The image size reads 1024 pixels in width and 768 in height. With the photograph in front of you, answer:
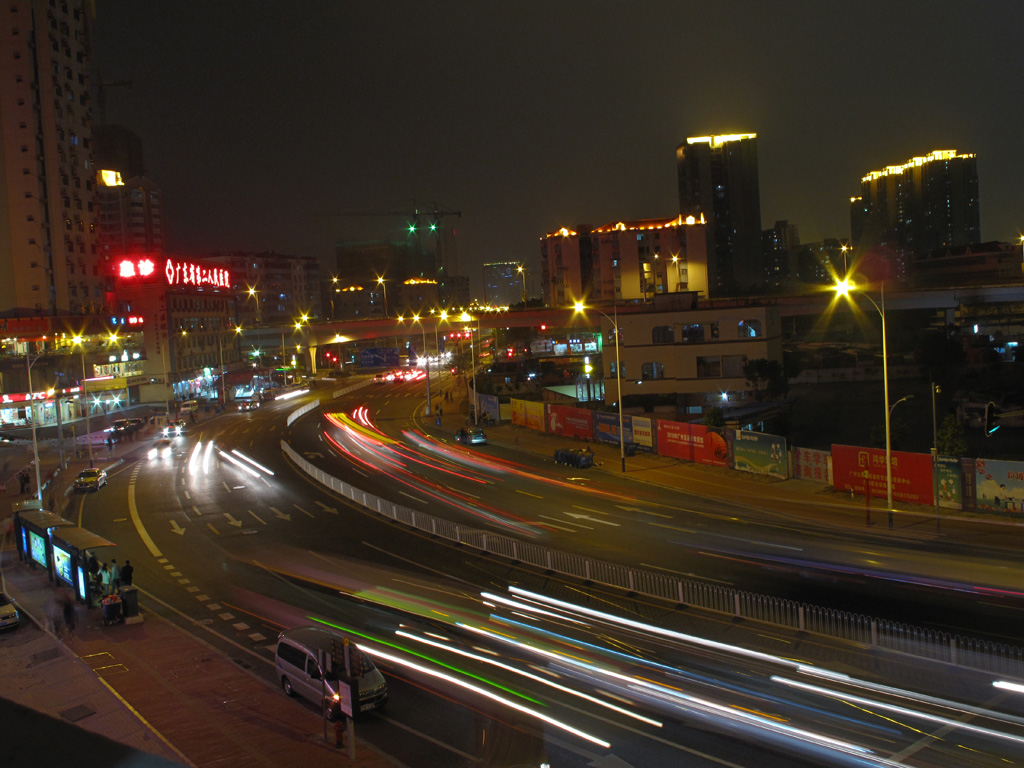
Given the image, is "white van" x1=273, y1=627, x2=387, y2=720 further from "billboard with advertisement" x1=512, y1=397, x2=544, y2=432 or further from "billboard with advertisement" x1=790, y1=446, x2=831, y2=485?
"billboard with advertisement" x1=512, y1=397, x2=544, y2=432

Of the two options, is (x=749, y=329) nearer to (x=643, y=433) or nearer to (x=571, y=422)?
(x=571, y=422)

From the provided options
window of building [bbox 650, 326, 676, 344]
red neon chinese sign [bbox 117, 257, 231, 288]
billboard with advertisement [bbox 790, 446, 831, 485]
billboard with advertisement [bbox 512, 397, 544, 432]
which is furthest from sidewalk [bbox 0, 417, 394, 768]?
red neon chinese sign [bbox 117, 257, 231, 288]

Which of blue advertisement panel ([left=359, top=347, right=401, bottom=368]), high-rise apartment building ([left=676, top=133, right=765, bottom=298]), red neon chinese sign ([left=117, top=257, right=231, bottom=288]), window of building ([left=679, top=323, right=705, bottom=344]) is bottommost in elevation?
blue advertisement panel ([left=359, top=347, right=401, bottom=368])

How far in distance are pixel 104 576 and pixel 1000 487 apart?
27.6 metres

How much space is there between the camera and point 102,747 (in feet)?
42.2

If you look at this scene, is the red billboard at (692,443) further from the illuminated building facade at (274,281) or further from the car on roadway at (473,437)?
the illuminated building facade at (274,281)

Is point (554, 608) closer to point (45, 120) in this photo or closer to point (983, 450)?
point (983, 450)

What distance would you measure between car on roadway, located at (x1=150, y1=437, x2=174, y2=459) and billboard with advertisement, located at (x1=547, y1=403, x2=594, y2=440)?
25710 millimetres

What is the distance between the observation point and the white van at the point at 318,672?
13594mm

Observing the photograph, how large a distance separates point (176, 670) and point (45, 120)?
252 ft

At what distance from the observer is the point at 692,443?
130ft

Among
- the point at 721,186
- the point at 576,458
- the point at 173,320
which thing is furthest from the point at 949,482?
the point at 721,186

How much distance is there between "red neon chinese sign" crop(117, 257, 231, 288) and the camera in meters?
81.6

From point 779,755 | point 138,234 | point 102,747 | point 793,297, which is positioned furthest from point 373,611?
point 138,234
